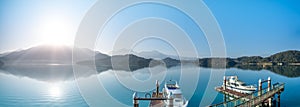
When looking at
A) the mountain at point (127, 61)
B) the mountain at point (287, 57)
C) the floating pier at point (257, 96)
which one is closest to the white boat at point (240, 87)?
the floating pier at point (257, 96)

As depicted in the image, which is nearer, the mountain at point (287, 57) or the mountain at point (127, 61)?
the mountain at point (127, 61)

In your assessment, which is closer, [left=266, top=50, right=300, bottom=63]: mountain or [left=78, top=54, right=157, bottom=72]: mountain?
[left=78, top=54, right=157, bottom=72]: mountain

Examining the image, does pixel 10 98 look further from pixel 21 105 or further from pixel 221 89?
pixel 221 89

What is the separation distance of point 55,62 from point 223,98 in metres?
146

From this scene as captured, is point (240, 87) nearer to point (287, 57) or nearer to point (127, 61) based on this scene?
point (127, 61)

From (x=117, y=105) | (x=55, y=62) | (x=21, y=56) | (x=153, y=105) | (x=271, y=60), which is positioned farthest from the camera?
(x=21, y=56)

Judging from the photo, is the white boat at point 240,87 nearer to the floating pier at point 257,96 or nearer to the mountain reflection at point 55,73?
the floating pier at point 257,96

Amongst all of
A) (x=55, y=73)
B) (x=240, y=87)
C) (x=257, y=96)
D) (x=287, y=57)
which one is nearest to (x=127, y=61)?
(x=240, y=87)

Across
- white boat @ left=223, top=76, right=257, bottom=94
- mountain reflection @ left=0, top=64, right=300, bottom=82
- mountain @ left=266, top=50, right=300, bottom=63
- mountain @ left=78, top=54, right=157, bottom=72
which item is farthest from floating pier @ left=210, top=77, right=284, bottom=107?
mountain @ left=266, top=50, right=300, bottom=63

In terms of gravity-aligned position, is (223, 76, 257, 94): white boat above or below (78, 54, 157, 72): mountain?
below

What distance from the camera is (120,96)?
91.3 ft

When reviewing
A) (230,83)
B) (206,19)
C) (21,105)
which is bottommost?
(21,105)

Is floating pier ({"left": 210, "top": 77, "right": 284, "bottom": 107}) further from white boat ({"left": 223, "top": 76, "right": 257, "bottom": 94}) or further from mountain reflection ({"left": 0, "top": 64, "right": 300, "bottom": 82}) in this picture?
mountain reflection ({"left": 0, "top": 64, "right": 300, "bottom": 82})

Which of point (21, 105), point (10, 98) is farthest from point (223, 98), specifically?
point (10, 98)
